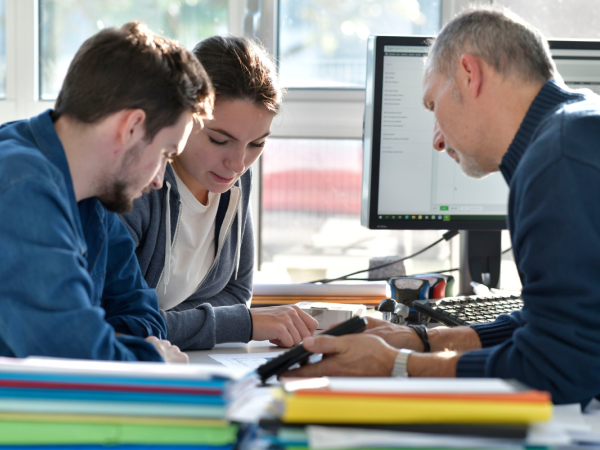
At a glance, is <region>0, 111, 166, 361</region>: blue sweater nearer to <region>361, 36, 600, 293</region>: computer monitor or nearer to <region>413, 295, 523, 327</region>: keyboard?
<region>413, 295, 523, 327</region>: keyboard

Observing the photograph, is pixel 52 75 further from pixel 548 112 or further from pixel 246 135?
pixel 548 112

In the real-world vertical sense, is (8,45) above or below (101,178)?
above

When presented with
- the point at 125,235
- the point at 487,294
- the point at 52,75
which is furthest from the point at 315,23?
the point at 125,235

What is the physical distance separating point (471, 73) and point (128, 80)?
54 cm

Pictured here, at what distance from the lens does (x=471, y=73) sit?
0.99 m

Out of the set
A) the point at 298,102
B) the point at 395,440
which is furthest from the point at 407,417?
the point at 298,102

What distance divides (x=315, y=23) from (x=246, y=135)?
1.08 meters

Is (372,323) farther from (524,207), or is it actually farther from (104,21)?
(104,21)

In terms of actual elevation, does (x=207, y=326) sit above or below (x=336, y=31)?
below

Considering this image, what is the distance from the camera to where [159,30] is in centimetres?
222

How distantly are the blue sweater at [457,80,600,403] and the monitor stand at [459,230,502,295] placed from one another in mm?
772

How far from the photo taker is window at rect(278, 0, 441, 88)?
86.4 inches

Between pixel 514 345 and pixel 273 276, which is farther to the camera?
pixel 273 276

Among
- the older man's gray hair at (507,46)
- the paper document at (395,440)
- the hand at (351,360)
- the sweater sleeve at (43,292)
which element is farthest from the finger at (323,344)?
the older man's gray hair at (507,46)
